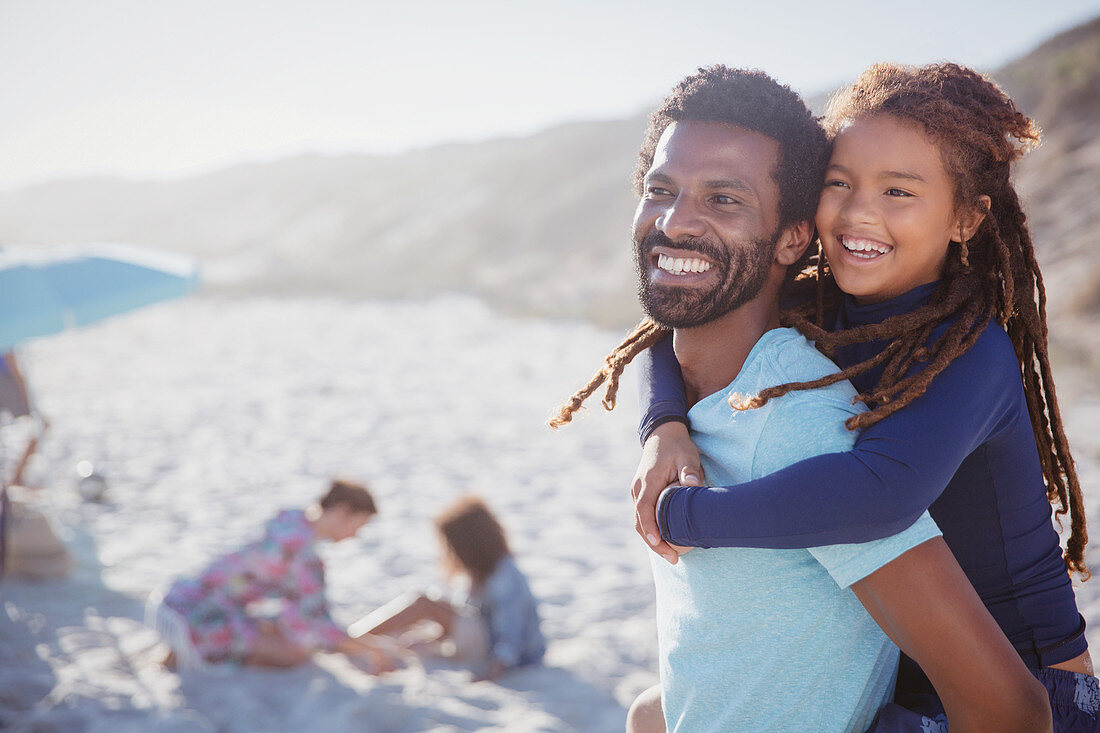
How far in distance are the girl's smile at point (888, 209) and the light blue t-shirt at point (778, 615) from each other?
0.91ft

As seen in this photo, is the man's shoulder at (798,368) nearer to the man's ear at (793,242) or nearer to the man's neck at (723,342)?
the man's neck at (723,342)

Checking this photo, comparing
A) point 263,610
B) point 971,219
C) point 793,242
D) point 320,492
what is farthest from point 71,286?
point 971,219

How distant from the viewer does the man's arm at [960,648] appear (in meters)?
1.14

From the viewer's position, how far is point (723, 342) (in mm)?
1656

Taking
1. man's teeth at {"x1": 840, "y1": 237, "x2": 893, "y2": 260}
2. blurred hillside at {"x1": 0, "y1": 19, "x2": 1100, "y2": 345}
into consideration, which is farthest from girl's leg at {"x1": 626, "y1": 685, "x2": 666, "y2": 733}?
blurred hillside at {"x1": 0, "y1": 19, "x2": 1100, "y2": 345}

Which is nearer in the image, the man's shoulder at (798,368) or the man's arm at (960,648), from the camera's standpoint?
the man's arm at (960,648)

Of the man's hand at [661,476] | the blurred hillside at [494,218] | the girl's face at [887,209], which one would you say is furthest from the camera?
the blurred hillside at [494,218]

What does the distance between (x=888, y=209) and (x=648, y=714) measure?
1154mm

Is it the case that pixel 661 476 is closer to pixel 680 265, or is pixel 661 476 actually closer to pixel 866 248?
pixel 680 265

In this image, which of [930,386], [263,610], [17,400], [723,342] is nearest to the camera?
[930,386]

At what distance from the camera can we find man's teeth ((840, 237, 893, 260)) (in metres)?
1.57

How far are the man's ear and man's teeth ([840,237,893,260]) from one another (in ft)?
0.40

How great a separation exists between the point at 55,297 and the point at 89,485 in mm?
1539

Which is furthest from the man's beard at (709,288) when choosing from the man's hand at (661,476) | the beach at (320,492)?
the beach at (320,492)
